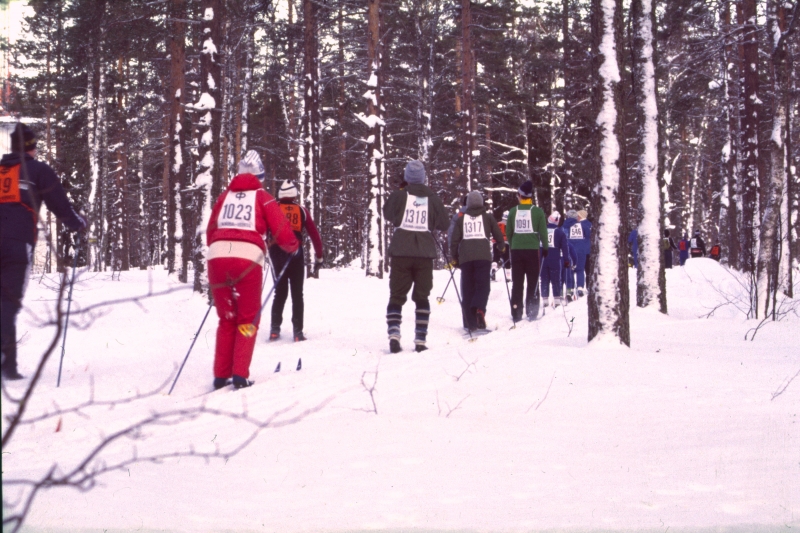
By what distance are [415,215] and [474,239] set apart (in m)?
2.01

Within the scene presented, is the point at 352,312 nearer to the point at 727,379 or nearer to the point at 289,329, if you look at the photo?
the point at 289,329

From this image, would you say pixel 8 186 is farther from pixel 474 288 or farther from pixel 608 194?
pixel 474 288

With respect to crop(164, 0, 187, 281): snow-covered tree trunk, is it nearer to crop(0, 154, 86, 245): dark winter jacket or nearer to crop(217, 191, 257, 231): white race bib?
crop(0, 154, 86, 245): dark winter jacket

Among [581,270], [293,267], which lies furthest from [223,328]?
[581,270]

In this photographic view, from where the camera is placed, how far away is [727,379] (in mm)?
5363

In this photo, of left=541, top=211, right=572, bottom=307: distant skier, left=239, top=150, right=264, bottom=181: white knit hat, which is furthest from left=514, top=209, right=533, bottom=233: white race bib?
left=239, top=150, right=264, bottom=181: white knit hat

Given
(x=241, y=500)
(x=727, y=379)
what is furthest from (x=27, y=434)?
(x=727, y=379)

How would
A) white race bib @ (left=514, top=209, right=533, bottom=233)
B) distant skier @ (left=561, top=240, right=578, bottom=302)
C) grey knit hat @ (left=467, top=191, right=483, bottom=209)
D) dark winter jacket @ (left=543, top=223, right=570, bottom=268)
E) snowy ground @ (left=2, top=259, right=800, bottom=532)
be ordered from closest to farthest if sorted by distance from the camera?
1. snowy ground @ (left=2, top=259, right=800, bottom=532)
2. grey knit hat @ (left=467, top=191, right=483, bottom=209)
3. white race bib @ (left=514, top=209, right=533, bottom=233)
4. dark winter jacket @ (left=543, top=223, right=570, bottom=268)
5. distant skier @ (left=561, top=240, right=578, bottom=302)

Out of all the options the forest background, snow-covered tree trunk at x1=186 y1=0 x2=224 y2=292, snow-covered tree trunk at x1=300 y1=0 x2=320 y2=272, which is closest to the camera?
the forest background

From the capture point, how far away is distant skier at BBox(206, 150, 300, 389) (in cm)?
585

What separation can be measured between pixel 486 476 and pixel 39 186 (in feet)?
14.5

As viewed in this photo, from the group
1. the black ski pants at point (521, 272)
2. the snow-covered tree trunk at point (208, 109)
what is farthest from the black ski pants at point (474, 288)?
the snow-covered tree trunk at point (208, 109)

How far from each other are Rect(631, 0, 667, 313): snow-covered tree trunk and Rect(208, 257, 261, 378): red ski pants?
662cm

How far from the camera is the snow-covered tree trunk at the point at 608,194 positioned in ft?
21.8
